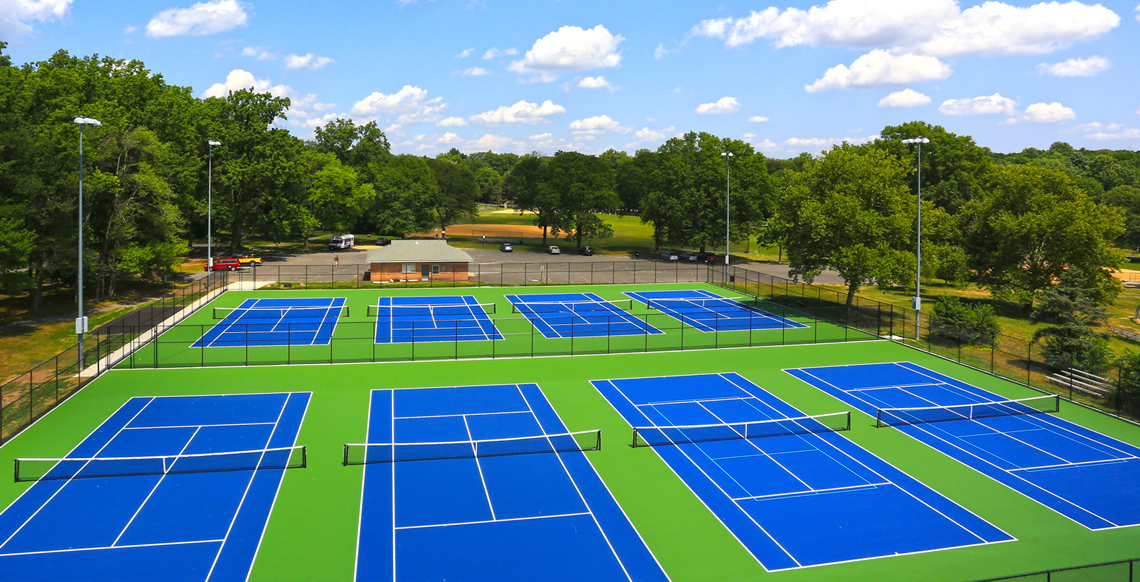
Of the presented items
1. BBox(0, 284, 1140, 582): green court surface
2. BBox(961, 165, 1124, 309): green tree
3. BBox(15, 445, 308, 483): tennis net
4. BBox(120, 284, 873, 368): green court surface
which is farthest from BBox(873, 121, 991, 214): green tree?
BBox(15, 445, 308, 483): tennis net

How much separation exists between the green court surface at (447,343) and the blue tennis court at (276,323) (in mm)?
611

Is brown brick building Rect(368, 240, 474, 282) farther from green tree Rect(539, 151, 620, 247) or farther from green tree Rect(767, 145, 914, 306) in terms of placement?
green tree Rect(539, 151, 620, 247)

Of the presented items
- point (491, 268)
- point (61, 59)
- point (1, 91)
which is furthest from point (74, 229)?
point (491, 268)

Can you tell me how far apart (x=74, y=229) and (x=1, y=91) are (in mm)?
8278

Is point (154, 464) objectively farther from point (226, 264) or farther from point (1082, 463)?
point (226, 264)

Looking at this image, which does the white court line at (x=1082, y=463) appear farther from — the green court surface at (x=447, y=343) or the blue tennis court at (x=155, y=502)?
the blue tennis court at (x=155, y=502)

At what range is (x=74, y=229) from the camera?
43656 millimetres

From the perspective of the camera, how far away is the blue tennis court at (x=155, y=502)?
15.2m

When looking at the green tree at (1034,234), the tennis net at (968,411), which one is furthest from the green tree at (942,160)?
the tennis net at (968,411)

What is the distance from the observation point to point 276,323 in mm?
42250

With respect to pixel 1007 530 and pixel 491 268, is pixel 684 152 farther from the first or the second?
pixel 1007 530

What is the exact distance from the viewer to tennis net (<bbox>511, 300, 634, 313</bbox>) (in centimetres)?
4809

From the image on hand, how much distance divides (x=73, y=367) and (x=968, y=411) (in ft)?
116

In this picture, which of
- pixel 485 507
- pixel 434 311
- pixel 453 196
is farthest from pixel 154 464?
pixel 453 196
